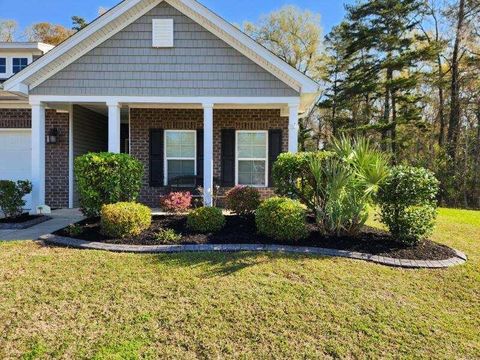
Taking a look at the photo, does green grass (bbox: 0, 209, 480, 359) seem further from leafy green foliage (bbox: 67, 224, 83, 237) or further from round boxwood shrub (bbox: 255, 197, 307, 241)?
leafy green foliage (bbox: 67, 224, 83, 237)

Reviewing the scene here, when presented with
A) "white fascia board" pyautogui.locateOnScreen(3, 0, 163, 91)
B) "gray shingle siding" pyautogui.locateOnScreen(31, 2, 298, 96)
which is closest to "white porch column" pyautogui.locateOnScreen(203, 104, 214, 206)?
"gray shingle siding" pyautogui.locateOnScreen(31, 2, 298, 96)

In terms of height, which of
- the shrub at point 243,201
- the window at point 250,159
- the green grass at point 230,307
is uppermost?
the window at point 250,159

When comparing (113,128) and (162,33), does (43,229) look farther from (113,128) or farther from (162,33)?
(162,33)

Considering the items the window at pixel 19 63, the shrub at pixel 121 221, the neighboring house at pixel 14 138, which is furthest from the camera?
the window at pixel 19 63

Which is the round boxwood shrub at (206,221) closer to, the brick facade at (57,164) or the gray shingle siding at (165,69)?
the gray shingle siding at (165,69)

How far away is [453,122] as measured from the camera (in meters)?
18.1

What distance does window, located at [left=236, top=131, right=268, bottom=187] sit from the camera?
420 inches

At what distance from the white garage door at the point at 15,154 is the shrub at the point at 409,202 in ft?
32.2

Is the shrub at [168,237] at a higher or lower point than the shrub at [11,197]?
lower

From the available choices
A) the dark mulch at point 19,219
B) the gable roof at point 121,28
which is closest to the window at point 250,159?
the gable roof at point 121,28

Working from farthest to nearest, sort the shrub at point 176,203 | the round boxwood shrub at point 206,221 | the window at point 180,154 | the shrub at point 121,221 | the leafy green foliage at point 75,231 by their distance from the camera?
the window at point 180,154
the shrub at point 176,203
the round boxwood shrub at point 206,221
the leafy green foliage at point 75,231
the shrub at point 121,221

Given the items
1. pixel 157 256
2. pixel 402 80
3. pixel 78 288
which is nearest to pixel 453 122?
pixel 402 80

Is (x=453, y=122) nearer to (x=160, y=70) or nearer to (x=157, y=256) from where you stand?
(x=160, y=70)

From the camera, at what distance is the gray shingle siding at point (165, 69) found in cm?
852
